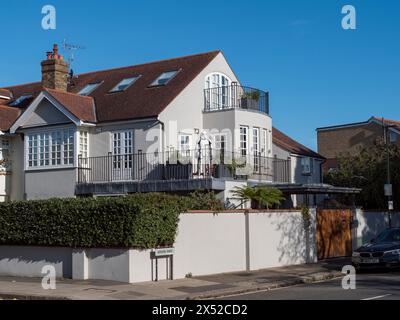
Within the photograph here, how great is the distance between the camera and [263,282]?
18.3m

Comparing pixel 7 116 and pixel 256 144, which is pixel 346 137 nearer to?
pixel 256 144

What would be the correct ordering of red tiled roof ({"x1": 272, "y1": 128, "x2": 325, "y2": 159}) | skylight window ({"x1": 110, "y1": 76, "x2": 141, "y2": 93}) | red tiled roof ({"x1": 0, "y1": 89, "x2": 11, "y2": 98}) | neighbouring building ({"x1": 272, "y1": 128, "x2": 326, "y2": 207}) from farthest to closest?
red tiled roof ({"x1": 272, "y1": 128, "x2": 325, "y2": 159}), red tiled roof ({"x1": 0, "y1": 89, "x2": 11, "y2": 98}), neighbouring building ({"x1": 272, "y1": 128, "x2": 326, "y2": 207}), skylight window ({"x1": 110, "y1": 76, "x2": 141, "y2": 93})

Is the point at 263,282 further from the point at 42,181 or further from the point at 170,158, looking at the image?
the point at 42,181

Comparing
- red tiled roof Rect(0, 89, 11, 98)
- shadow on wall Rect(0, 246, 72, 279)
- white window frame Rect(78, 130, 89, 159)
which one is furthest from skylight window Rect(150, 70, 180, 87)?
shadow on wall Rect(0, 246, 72, 279)

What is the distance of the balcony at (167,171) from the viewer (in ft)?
84.0

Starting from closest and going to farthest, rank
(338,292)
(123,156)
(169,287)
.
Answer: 1. (338,292)
2. (169,287)
3. (123,156)

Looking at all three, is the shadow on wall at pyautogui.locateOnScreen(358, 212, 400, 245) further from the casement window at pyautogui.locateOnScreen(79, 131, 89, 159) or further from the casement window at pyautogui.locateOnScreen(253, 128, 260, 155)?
the casement window at pyautogui.locateOnScreen(79, 131, 89, 159)

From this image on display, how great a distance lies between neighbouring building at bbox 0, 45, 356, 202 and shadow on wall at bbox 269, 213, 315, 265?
219 cm

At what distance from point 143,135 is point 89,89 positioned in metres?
6.61

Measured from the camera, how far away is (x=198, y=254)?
19672 mm

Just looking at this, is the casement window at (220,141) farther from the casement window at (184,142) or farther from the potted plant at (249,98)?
→ the potted plant at (249,98)

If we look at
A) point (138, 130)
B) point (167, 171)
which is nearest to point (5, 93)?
point (138, 130)

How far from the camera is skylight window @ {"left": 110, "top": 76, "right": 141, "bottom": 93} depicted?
31.0 metres
